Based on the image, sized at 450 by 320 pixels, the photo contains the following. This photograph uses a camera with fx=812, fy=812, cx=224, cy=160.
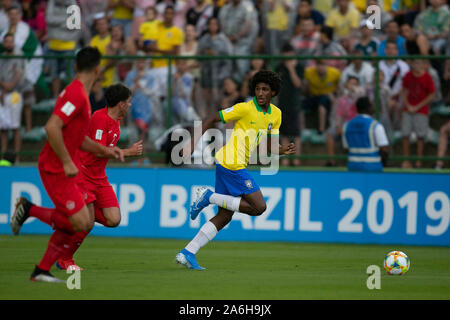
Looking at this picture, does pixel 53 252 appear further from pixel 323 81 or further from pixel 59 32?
pixel 59 32

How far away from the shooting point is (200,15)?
56.4 feet

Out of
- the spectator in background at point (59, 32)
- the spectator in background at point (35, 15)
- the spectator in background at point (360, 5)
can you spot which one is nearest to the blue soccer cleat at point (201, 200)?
the spectator in background at point (59, 32)

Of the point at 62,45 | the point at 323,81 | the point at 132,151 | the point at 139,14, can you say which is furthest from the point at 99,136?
the point at 139,14

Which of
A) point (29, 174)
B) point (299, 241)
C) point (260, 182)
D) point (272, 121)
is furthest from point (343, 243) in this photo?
point (29, 174)

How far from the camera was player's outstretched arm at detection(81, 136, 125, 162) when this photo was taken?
8242 mm

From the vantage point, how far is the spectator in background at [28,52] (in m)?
15.0

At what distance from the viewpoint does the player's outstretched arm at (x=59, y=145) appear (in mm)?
7602

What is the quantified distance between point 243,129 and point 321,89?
4519 mm

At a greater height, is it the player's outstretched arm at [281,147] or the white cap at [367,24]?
the white cap at [367,24]

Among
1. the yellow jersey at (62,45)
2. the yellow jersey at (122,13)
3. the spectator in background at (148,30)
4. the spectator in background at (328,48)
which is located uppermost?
the yellow jersey at (122,13)

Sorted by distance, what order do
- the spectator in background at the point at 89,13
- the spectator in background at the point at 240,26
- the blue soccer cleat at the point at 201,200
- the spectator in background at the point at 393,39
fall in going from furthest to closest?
the spectator in background at the point at 89,13 → the spectator in background at the point at 240,26 → the spectator in background at the point at 393,39 → the blue soccer cleat at the point at 201,200

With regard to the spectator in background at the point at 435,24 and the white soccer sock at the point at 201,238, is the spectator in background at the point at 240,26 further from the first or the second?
the white soccer sock at the point at 201,238

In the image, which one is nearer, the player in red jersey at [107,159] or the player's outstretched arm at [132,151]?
the player's outstretched arm at [132,151]

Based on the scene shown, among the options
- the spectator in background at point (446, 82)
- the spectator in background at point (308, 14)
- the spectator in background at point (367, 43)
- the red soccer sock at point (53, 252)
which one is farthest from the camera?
the spectator in background at point (308, 14)
